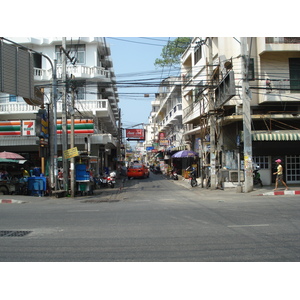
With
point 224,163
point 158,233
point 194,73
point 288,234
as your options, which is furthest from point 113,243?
point 194,73

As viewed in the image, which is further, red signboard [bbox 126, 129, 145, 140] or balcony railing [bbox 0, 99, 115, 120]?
red signboard [bbox 126, 129, 145, 140]

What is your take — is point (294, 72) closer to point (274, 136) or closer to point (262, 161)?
point (274, 136)

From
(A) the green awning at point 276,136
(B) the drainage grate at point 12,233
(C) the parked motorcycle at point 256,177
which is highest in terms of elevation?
(A) the green awning at point 276,136

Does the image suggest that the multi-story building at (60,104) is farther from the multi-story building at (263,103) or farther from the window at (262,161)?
the window at (262,161)

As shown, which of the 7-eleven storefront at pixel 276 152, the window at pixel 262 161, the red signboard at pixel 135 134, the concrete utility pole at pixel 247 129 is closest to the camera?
the concrete utility pole at pixel 247 129

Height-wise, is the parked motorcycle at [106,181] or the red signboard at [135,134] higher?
the red signboard at [135,134]

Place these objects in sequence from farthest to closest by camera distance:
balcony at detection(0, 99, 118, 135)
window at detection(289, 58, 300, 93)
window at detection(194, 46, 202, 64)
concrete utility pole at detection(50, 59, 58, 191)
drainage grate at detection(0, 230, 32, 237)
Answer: window at detection(194, 46, 202, 64) < balcony at detection(0, 99, 118, 135) < window at detection(289, 58, 300, 93) < concrete utility pole at detection(50, 59, 58, 191) < drainage grate at detection(0, 230, 32, 237)

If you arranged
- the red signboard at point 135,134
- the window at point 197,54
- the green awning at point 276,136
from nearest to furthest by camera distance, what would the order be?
1. the green awning at point 276,136
2. the window at point 197,54
3. the red signboard at point 135,134

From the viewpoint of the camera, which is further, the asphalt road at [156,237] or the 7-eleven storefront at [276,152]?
the 7-eleven storefront at [276,152]

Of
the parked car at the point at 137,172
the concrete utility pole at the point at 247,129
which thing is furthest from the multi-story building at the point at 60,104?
the concrete utility pole at the point at 247,129

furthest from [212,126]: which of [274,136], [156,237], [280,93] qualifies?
[156,237]

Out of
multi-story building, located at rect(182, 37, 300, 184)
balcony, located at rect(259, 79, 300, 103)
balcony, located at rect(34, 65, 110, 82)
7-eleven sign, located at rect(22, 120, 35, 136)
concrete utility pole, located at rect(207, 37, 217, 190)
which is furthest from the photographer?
balcony, located at rect(34, 65, 110, 82)

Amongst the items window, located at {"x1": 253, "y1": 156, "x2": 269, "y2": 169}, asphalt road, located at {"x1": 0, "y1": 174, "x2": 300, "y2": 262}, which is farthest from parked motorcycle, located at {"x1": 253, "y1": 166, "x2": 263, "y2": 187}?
asphalt road, located at {"x1": 0, "y1": 174, "x2": 300, "y2": 262}

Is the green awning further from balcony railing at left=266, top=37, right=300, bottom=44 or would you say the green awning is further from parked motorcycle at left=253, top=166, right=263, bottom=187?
balcony railing at left=266, top=37, right=300, bottom=44
